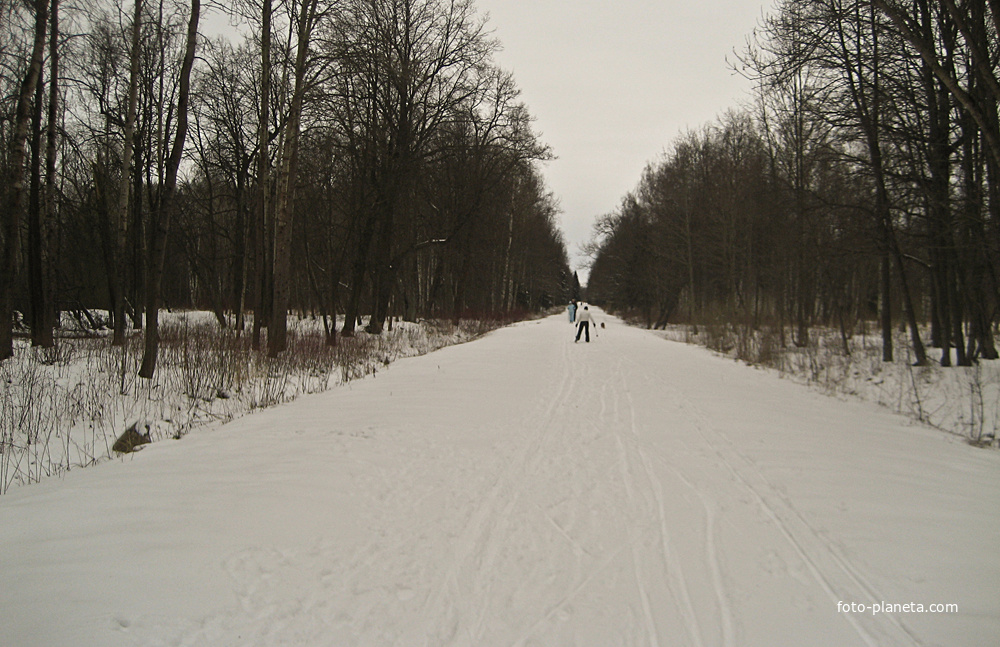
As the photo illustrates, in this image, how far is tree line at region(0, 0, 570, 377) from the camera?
37.9 ft

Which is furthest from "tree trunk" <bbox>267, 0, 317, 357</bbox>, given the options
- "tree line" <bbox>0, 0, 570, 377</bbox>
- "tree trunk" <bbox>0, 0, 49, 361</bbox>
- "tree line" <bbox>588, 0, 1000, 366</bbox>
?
"tree line" <bbox>588, 0, 1000, 366</bbox>

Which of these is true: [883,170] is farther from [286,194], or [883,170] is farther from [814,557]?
[286,194]

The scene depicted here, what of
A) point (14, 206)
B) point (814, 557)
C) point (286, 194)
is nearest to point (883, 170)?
point (814, 557)

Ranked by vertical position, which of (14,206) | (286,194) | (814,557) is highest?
(286,194)

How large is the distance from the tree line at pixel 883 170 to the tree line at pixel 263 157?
10.1 meters

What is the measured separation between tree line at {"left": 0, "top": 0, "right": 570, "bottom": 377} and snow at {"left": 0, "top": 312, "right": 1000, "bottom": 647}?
554 centimetres

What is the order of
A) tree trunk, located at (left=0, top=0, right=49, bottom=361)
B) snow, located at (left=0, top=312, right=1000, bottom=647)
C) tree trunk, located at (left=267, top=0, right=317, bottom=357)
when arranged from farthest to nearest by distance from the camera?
tree trunk, located at (left=267, top=0, right=317, bottom=357), tree trunk, located at (left=0, top=0, right=49, bottom=361), snow, located at (left=0, top=312, right=1000, bottom=647)

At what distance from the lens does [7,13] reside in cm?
1105

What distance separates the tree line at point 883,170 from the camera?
404 inches

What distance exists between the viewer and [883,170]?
12.4 m

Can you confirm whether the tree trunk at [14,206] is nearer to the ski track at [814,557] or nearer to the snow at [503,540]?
the snow at [503,540]

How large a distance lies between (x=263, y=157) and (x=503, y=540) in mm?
12813

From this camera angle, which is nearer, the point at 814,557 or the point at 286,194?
the point at 814,557

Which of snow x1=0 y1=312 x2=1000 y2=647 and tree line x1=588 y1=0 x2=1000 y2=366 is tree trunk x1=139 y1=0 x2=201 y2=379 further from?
tree line x1=588 y1=0 x2=1000 y2=366
